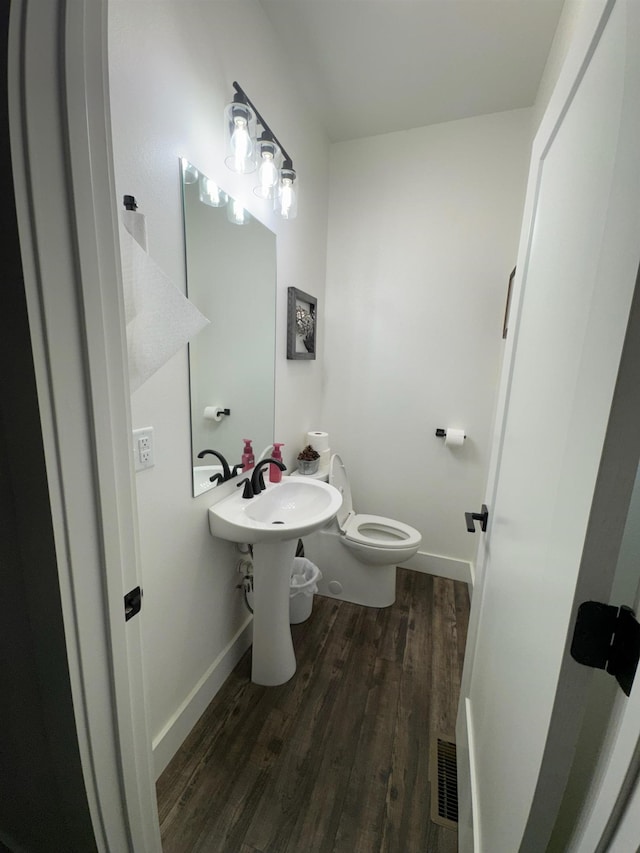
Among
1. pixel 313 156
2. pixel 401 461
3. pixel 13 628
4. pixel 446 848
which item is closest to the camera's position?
pixel 13 628

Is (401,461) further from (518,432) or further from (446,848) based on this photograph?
(446,848)

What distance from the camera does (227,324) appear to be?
1418mm

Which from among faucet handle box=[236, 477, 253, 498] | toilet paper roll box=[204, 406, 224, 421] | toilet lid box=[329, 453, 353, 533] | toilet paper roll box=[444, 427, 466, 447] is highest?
toilet paper roll box=[204, 406, 224, 421]

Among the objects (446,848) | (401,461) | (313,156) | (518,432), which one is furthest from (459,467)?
(313,156)

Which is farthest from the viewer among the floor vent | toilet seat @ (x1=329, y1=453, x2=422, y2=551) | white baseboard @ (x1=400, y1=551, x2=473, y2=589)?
white baseboard @ (x1=400, y1=551, x2=473, y2=589)

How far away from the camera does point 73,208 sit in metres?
0.48

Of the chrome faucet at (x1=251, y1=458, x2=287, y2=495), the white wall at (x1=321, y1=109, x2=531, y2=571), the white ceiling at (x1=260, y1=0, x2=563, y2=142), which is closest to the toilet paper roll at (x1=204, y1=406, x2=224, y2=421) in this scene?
the chrome faucet at (x1=251, y1=458, x2=287, y2=495)

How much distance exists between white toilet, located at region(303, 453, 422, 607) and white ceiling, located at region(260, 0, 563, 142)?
202 centimetres

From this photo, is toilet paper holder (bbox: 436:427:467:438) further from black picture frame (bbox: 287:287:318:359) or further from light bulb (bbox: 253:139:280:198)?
light bulb (bbox: 253:139:280:198)

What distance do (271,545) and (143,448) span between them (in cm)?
65

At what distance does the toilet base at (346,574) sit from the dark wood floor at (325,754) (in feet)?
0.71

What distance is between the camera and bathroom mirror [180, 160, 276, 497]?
46.8 inches

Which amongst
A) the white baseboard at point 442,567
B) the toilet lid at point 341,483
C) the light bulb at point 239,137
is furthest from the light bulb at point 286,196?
the white baseboard at point 442,567

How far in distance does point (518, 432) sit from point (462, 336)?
1.44 metres
